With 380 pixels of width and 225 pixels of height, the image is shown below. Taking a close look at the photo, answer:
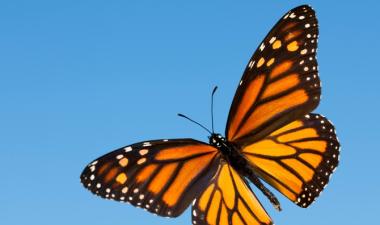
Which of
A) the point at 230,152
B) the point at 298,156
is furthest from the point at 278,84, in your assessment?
the point at 230,152

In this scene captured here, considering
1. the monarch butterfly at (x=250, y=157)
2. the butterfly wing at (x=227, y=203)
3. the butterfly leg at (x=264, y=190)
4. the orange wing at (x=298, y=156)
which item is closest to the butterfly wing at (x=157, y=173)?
the monarch butterfly at (x=250, y=157)

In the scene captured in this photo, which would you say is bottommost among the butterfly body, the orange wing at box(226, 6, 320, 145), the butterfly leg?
the butterfly leg

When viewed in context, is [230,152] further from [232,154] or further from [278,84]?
[278,84]

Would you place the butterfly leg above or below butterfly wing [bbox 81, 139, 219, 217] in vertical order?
below

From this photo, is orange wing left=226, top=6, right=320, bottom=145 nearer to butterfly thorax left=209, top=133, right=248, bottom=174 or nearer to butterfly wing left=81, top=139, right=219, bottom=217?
butterfly thorax left=209, top=133, right=248, bottom=174

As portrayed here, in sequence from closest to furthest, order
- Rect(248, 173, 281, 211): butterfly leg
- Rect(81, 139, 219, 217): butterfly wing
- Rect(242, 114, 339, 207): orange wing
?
Rect(248, 173, 281, 211): butterfly leg → Rect(81, 139, 219, 217): butterfly wing → Rect(242, 114, 339, 207): orange wing

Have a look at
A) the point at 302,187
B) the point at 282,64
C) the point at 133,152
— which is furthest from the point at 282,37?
the point at 133,152

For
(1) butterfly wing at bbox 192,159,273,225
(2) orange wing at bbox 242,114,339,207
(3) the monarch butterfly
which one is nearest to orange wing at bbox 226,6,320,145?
(3) the monarch butterfly

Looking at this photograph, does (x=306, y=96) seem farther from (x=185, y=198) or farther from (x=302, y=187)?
(x=185, y=198)
